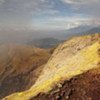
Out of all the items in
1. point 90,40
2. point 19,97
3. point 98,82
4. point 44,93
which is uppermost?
point 98,82

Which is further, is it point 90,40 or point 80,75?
point 90,40

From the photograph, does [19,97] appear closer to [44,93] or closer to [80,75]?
[44,93]

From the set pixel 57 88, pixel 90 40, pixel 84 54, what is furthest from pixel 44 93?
pixel 90 40

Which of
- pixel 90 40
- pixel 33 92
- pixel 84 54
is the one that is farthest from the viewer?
pixel 90 40

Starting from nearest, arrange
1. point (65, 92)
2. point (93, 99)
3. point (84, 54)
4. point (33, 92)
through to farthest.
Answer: point (93, 99)
point (65, 92)
point (33, 92)
point (84, 54)

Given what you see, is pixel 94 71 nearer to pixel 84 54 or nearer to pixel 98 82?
pixel 98 82

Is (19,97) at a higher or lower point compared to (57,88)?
lower
